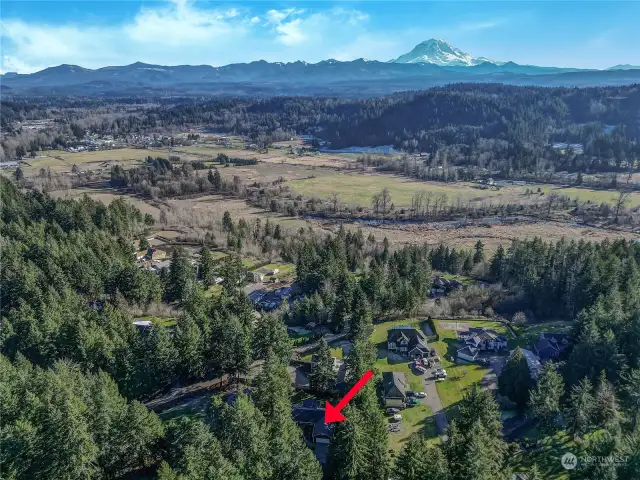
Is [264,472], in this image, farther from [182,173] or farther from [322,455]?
[182,173]

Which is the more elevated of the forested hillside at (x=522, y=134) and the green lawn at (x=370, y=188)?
the forested hillside at (x=522, y=134)

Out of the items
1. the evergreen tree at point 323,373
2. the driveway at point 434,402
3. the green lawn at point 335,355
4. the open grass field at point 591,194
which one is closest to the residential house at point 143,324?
the green lawn at point 335,355

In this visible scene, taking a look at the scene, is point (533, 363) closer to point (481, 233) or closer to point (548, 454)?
point (548, 454)

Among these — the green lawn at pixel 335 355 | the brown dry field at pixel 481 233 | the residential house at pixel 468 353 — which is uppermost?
the residential house at pixel 468 353

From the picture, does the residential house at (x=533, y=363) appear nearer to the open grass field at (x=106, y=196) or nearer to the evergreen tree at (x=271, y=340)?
the evergreen tree at (x=271, y=340)

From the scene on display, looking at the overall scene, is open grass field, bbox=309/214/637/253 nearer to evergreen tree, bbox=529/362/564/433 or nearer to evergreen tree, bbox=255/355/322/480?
evergreen tree, bbox=529/362/564/433

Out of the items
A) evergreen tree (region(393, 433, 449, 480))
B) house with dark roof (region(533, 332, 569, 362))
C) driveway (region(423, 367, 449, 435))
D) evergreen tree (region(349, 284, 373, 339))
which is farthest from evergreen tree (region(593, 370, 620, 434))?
evergreen tree (region(349, 284, 373, 339))
